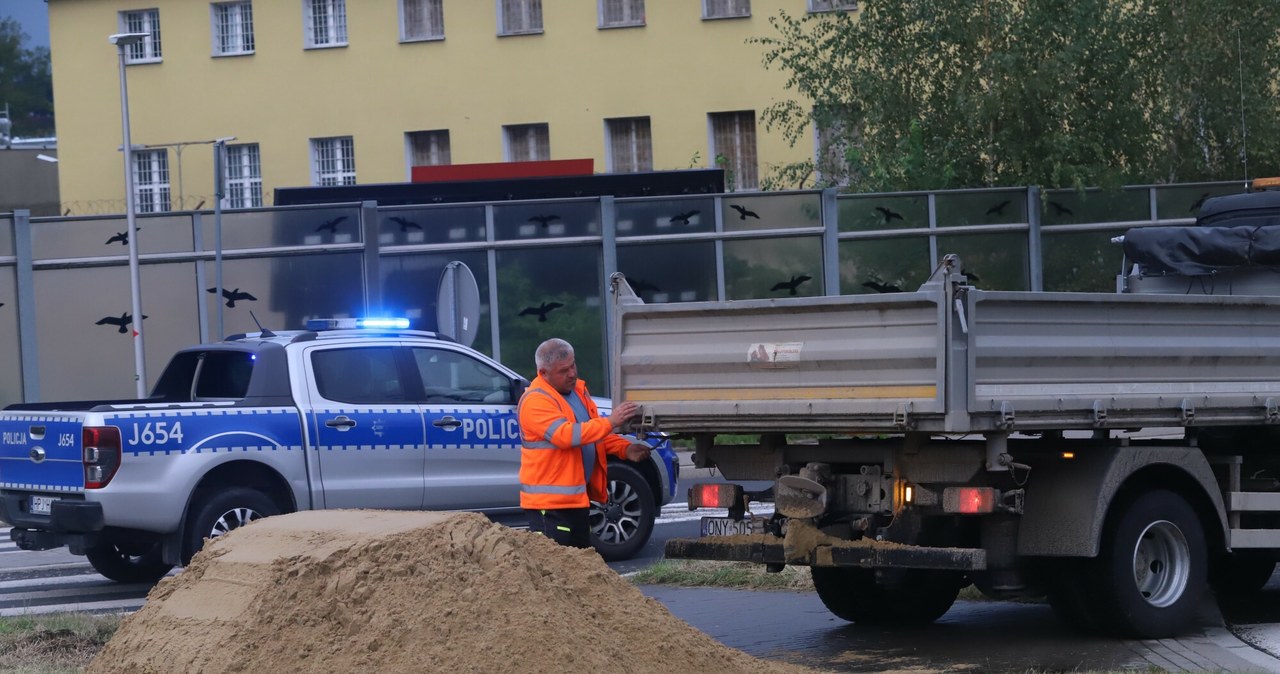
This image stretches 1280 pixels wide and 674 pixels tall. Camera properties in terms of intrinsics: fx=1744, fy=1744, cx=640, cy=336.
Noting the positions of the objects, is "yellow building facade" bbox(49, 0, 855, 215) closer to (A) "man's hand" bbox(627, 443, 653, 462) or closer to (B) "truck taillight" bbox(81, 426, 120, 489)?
(B) "truck taillight" bbox(81, 426, 120, 489)

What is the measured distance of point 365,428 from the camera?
12555mm

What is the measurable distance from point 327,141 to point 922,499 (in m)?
32.0

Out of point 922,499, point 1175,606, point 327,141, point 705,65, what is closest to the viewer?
point 922,499

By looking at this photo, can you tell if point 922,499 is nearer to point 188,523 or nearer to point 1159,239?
point 1159,239

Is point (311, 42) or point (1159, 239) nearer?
point (1159, 239)

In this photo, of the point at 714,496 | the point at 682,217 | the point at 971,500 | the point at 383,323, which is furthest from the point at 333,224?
the point at 971,500

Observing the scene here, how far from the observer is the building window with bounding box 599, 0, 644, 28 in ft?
120

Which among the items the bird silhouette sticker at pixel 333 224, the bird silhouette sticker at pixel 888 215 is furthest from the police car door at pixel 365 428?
the bird silhouette sticker at pixel 888 215

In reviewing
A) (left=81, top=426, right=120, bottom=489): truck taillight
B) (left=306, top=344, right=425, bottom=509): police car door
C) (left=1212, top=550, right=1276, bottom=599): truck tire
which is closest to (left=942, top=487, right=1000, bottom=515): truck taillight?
(left=1212, top=550, right=1276, bottom=599): truck tire

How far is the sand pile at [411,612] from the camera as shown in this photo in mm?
6566

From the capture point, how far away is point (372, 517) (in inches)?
302

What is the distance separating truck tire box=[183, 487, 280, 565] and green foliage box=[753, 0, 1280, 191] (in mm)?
14324

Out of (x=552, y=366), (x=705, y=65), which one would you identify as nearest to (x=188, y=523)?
(x=552, y=366)

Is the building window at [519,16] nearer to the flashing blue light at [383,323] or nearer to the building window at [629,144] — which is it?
the building window at [629,144]
